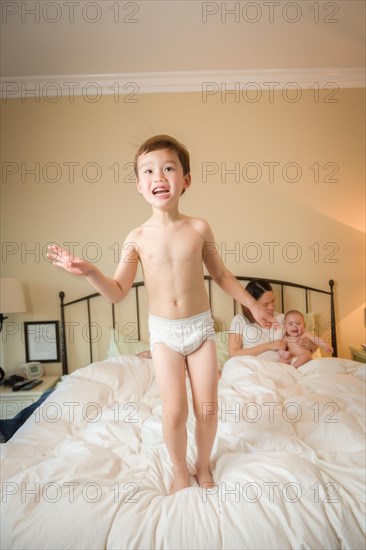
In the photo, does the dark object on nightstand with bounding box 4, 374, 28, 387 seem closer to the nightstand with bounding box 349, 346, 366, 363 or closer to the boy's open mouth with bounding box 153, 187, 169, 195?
the boy's open mouth with bounding box 153, 187, 169, 195

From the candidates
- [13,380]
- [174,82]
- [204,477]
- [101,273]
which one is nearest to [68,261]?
[101,273]

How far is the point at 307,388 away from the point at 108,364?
106 cm

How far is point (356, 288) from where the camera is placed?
2789 millimetres

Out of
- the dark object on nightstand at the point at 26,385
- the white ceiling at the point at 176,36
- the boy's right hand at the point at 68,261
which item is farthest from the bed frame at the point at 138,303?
the boy's right hand at the point at 68,261

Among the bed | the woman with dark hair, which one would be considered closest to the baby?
the woman with dark hair

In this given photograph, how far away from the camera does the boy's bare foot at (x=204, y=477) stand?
3.51ft

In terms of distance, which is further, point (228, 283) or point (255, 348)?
point (255, 348)

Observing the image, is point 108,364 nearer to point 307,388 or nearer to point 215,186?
point 307,388

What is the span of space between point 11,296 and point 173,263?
5.73 feet

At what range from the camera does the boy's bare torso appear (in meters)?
1.08

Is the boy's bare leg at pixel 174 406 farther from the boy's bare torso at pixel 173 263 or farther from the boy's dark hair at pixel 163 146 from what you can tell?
the boy's dark hair at pixel 163 146

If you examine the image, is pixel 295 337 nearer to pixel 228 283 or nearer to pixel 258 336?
pixel 258 336

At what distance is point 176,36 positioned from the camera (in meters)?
2.23

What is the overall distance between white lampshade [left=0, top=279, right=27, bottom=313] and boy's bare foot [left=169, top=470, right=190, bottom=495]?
1.73m
